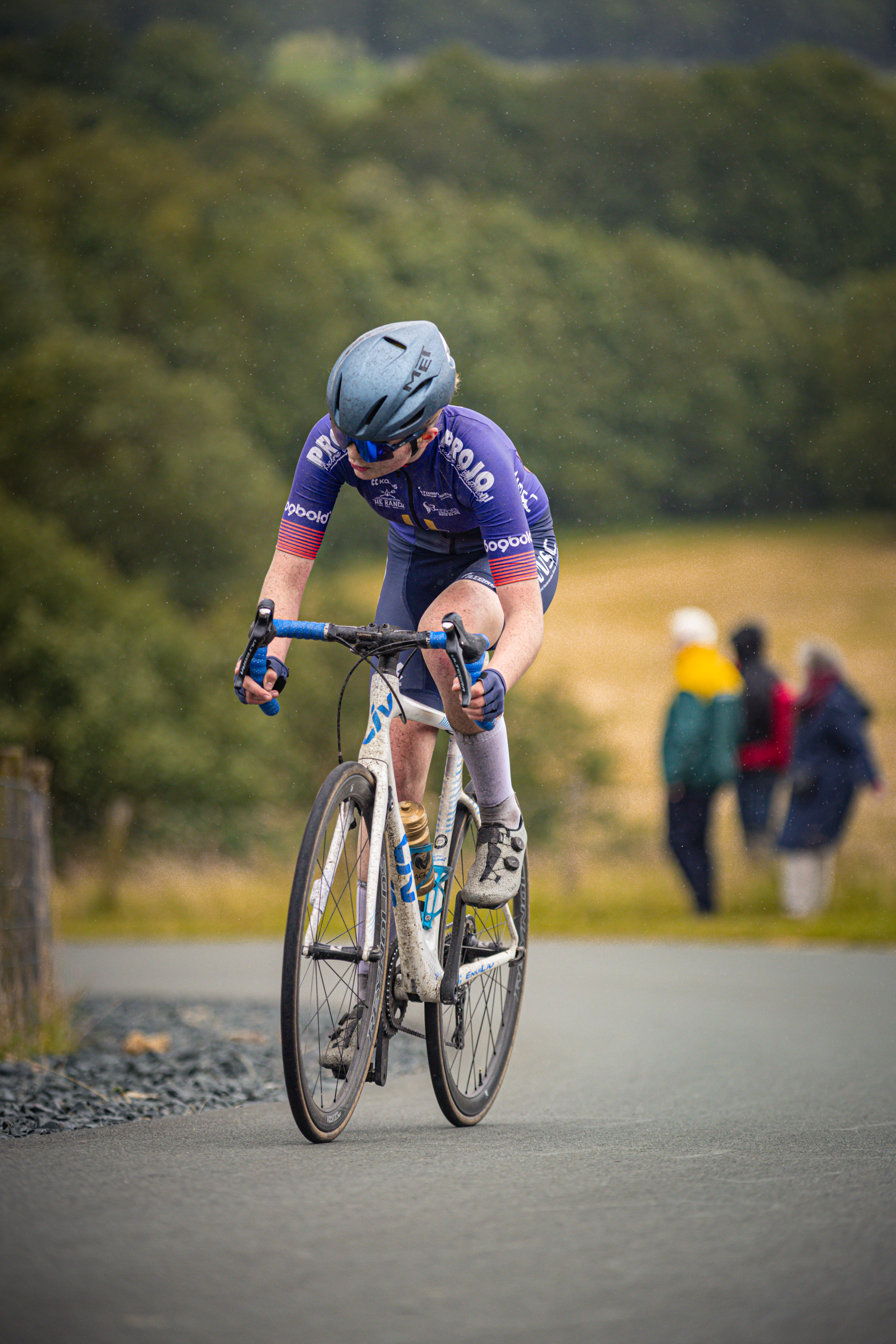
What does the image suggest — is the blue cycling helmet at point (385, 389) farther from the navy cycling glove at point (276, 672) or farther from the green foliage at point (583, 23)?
the green foliage at point (583, 23)

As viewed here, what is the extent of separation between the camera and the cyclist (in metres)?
4.45

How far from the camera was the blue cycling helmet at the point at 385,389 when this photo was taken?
441 centimetres

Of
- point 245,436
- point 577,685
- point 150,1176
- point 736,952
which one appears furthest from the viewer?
point 577,685

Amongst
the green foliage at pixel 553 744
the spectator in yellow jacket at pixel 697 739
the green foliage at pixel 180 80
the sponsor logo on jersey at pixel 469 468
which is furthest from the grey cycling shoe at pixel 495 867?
the green foliage at pixel 180 80

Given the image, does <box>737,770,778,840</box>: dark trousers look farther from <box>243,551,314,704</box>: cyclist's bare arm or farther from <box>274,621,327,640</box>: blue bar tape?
<box>274,621,327,640</box>: blue bar tape

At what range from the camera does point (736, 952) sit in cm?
1225

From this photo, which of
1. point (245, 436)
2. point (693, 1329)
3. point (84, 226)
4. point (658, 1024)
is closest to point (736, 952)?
point (658, 1024)

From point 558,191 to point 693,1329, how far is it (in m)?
73.1

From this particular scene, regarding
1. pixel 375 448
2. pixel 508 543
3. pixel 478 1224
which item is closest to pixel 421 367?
pixel 375 448

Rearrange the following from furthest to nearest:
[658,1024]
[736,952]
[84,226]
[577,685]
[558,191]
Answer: [558,191], [84,226], [577,685], [736,952], [658,1024]

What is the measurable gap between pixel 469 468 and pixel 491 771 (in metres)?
0.93

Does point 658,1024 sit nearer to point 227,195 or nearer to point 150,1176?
point 150,1176

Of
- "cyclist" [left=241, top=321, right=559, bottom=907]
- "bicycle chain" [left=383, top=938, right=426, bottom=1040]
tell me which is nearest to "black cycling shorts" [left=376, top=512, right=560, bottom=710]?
"cyclist" [left=241, top=321, right=559, bottom=907]

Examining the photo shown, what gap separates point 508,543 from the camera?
4.65m
